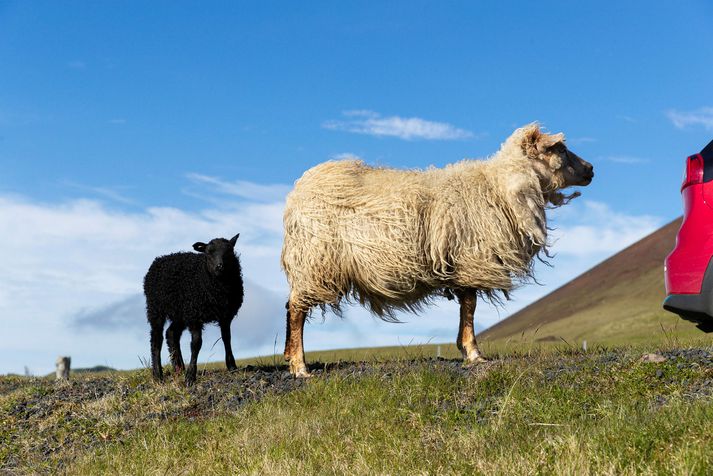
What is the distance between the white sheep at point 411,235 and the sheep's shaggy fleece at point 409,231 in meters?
0.01

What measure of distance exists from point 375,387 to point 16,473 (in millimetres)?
4430

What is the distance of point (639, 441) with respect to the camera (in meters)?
6.46

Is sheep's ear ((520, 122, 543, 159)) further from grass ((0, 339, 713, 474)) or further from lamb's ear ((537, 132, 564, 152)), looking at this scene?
grass ((0, 339, 713, 474))

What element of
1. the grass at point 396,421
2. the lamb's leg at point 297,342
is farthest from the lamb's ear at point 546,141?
the lamb's leg at point 297,342

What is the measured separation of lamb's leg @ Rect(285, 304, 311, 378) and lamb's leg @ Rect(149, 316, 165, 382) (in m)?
2.35

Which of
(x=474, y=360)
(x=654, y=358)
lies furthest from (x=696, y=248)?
(x=474, y=360)

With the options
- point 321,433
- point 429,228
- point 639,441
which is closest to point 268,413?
point 321,433

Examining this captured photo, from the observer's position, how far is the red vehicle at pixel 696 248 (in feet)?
28.9

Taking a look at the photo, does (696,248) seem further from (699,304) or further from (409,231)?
(409,231)

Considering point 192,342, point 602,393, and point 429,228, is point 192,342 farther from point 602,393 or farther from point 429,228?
point 602,393

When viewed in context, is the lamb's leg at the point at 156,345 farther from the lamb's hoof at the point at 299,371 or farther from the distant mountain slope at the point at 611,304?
the distant mountain slope at the point at 611,304

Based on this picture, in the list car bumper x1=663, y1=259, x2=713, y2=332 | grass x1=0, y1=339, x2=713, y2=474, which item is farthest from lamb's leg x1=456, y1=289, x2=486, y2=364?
car bumper x1=663, y1=259, x2=713, y2=332

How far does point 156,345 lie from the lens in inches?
490

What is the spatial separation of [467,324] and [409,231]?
164 cm
